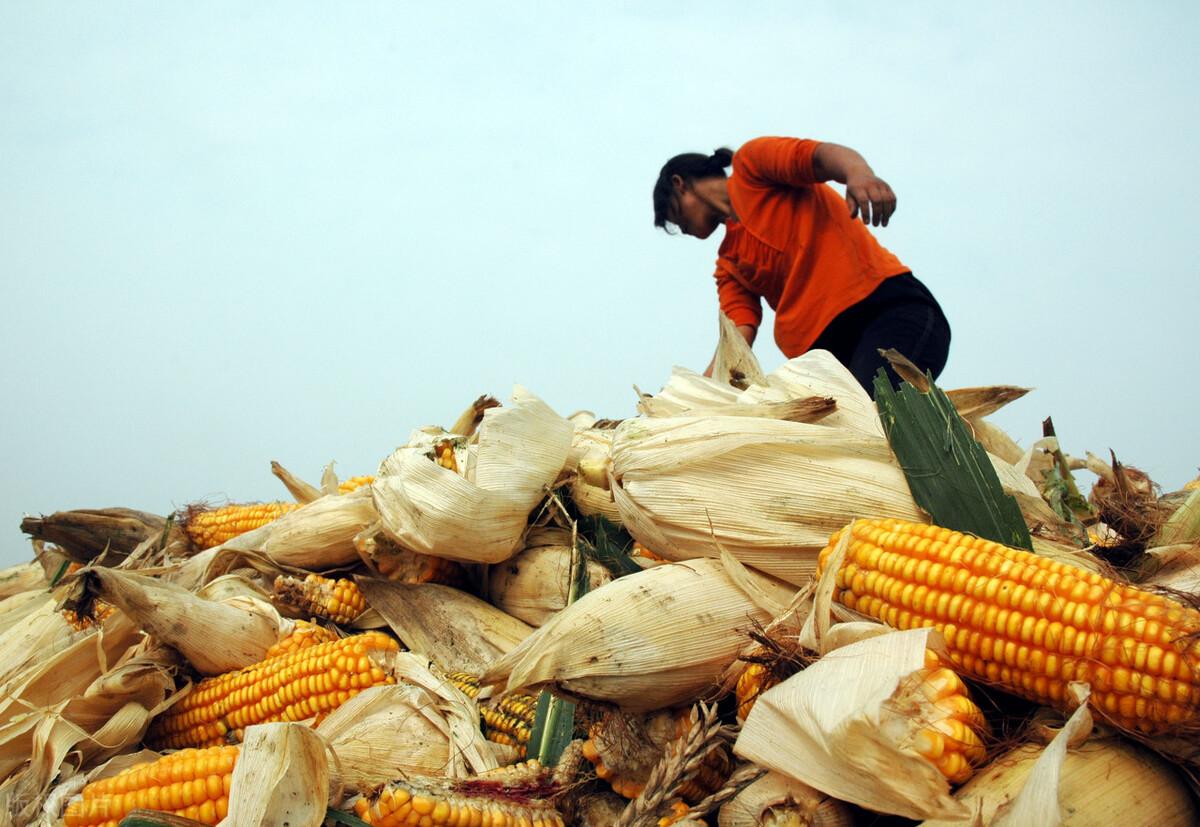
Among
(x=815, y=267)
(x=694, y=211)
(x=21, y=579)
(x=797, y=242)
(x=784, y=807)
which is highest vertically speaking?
(x=694, y=211)

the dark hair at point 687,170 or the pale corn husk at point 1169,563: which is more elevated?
the dark hair at point 687,170

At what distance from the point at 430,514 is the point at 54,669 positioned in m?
0.92

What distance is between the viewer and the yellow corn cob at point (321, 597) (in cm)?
227

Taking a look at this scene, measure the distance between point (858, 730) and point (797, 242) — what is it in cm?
321

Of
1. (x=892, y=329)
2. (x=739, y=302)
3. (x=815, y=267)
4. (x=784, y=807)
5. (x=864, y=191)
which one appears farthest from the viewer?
(x=739, y=302)

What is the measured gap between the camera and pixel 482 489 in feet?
7.09

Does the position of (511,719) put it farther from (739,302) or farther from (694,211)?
Answer: (694,211)

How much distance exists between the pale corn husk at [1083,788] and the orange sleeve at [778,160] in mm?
2948

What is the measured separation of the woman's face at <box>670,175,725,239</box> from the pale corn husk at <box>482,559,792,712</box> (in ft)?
10.7

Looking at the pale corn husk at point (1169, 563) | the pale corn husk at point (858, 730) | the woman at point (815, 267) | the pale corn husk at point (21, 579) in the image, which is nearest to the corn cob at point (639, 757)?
the pale corn husk at point (858, 730)

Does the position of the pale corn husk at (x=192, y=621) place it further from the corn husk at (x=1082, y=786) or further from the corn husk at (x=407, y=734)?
the corn husk at (x=1082, y=786)

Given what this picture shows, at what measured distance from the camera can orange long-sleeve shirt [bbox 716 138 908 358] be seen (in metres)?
3.79

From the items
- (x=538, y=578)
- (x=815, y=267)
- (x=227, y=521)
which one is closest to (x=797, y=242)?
(x=815, y=267)

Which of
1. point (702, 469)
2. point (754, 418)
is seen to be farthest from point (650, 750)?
point (754, 418)
